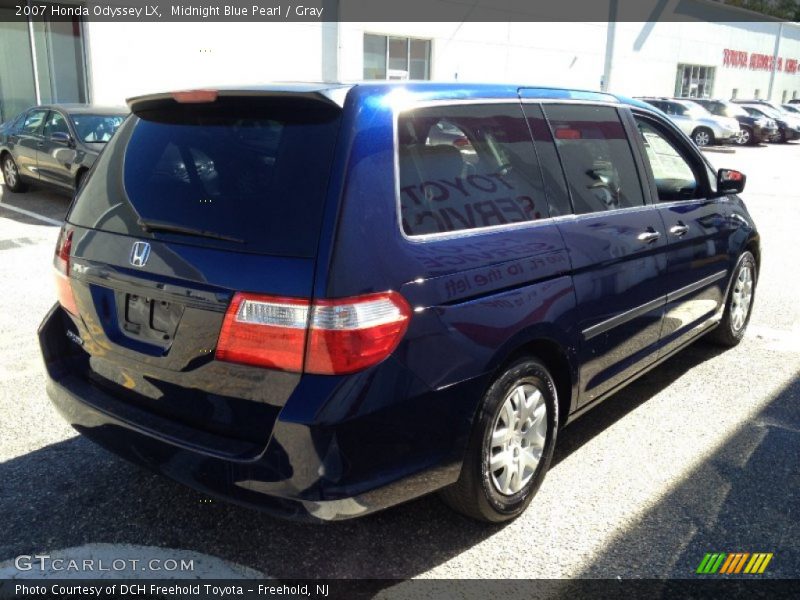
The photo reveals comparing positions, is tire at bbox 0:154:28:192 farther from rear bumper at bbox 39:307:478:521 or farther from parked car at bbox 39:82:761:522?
rear bumper at bbox 39:307:478:521

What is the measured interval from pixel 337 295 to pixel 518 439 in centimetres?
117

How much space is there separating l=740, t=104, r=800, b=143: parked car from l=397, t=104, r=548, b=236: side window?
32.0 meters

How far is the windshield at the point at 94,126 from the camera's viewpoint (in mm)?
10719

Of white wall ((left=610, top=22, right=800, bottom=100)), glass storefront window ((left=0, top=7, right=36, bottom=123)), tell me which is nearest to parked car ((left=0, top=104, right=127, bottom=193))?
glass storefront window ((left=0, top=7, right=36, bottom=123))

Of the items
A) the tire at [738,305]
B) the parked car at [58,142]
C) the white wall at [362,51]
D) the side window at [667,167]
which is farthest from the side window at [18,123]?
the tire at [738,305]

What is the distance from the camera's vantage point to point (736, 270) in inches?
197

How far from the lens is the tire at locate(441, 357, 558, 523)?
281 cm

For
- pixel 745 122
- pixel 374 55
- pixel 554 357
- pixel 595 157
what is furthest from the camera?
pixel 745 122

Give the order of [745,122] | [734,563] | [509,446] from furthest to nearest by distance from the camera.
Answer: [745,122], [509,446], [734,563]

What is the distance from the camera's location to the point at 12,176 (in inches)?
497

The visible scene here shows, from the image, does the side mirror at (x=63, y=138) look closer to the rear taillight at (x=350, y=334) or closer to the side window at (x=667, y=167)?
the side window at (x=667, y=167)

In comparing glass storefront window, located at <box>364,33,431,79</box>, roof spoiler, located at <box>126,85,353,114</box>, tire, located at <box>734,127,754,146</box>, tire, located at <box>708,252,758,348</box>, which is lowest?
tire, located at <box>734,127,754,146</box>

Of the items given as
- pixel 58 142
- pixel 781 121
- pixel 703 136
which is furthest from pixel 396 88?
pixel 781 121

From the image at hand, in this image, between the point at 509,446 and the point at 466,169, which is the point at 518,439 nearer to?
the point at 509,446
